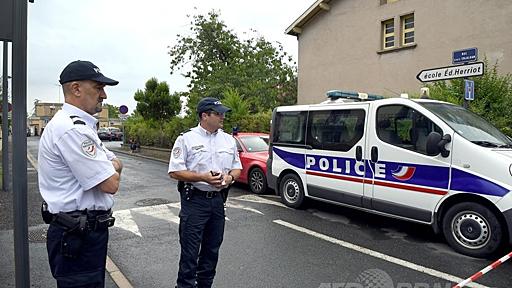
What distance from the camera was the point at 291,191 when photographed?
7504 millimetres

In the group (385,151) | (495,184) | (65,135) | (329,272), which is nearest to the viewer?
(65,135)

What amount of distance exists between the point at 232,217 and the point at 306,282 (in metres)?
3.01

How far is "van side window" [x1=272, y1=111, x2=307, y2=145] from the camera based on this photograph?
23.6ft

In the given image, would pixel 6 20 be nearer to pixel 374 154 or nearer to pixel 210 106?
pixel 210 106

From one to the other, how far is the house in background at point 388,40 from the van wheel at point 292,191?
8738 millimetres

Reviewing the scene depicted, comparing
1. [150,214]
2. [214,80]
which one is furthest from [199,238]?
[214,80]

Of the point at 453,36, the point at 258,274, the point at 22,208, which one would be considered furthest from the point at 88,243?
the point at 453,36

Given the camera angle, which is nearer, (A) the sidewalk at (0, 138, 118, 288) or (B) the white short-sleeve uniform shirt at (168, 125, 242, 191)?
(B) the white short-sleeve uniform shirt at (168, 125, 242, 191)

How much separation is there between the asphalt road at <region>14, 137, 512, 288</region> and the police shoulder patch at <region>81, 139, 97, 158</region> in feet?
7.07

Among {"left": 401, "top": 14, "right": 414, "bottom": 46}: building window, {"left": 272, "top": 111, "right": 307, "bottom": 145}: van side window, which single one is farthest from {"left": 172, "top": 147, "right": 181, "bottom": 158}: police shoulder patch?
{"left": 401, "top": 14, "right": 414, "bottom": 46}: building window

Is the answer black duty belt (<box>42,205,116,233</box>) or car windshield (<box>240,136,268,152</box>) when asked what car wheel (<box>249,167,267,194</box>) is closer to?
car windshield (<box>240,136,268,152</box>)

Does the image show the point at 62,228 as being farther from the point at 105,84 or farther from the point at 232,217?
the point at 232,217

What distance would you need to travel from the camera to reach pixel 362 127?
6059mm

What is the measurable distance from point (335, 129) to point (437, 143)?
1.89 meters
